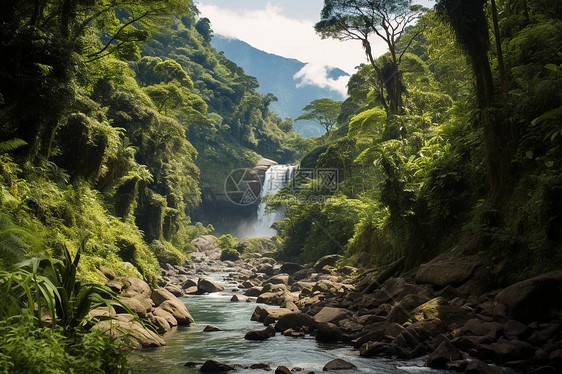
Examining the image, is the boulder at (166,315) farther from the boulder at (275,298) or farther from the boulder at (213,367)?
the boulder at (275,298)

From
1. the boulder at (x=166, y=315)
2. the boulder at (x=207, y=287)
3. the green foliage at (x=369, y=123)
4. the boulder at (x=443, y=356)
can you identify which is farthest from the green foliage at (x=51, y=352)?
the green foliage at (x=369, y=123)

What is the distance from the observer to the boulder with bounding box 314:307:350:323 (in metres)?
8.12

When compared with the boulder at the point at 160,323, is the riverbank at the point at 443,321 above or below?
above

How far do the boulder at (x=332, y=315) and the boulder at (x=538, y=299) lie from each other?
12.0 ft

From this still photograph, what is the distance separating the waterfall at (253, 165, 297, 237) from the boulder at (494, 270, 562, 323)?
37848 mm

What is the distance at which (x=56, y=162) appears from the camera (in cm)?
1203

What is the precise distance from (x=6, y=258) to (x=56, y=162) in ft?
29.6

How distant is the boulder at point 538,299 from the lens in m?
4.95

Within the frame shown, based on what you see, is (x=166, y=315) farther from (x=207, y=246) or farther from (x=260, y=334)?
(x=207, y=246)

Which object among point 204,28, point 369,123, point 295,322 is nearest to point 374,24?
Answer: point 369,123

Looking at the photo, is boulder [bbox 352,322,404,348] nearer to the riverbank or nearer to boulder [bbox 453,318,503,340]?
the riverbank

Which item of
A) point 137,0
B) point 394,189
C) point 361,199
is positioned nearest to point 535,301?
point 394,189

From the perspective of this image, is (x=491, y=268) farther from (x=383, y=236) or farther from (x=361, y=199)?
(x=361, y=199)

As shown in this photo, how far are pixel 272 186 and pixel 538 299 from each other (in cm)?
4131
